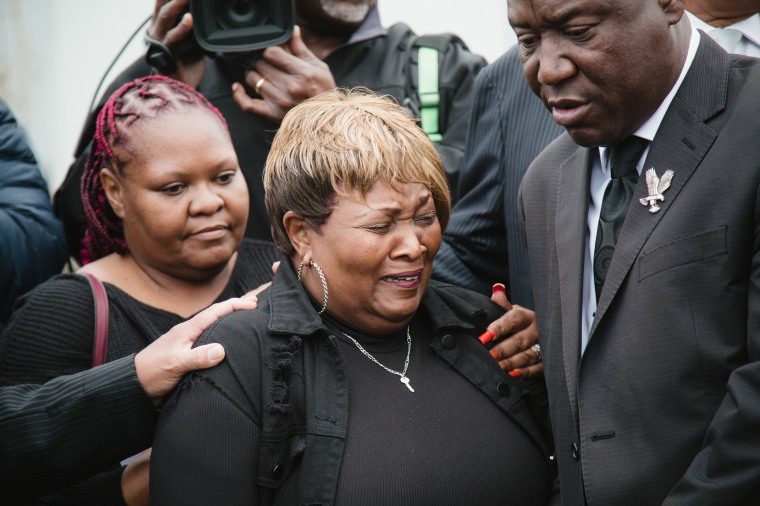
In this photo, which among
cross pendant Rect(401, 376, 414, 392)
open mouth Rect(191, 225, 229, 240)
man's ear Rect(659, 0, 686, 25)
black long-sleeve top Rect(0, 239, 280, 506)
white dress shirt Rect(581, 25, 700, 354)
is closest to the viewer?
man's ear Rect(659, 0, 686, 25)

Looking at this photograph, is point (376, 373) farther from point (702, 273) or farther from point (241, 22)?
point (241, 22)

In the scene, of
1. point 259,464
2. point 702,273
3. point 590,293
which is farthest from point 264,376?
point 702,273

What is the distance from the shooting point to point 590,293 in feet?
7.73

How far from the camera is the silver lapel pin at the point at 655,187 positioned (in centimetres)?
211

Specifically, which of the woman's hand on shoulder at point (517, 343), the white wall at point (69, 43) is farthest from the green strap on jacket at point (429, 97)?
the white wall at point (69, 43)

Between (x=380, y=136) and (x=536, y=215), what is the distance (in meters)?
0.49

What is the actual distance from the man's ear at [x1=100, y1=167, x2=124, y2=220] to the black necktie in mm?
1447

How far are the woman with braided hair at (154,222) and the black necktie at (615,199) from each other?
1.14m

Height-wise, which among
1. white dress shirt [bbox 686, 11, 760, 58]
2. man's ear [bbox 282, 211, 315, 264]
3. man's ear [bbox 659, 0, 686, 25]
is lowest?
man's ear [bbox 282, 211, 315, 264]

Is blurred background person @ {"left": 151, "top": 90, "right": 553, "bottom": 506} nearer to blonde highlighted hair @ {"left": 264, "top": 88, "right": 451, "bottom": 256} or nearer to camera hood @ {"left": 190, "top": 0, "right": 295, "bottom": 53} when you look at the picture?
blonde highlighted hair @ {"left": 264, "top": 88, "right": 451, "bottom": 256}

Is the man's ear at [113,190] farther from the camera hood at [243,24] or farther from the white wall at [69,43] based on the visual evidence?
the white wall at [69,43]

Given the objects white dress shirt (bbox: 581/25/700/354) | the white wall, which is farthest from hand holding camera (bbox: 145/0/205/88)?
the white wall

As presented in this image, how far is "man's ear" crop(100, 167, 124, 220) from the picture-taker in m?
2.92

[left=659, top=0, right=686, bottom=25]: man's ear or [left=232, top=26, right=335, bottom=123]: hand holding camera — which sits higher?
[left=659, top=0, right=686, bottom=25]: man's ear
